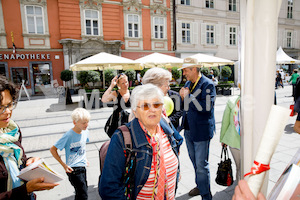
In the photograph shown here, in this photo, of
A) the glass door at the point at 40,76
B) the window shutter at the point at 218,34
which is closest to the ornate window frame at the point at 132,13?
the glass door at the point at 40,76

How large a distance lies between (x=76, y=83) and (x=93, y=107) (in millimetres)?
8115

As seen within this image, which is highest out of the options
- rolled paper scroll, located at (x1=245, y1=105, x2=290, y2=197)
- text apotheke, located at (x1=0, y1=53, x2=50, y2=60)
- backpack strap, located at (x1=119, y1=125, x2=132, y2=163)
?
text apotheke, located at (x1=0, y1=53, x2=50, y2=60)

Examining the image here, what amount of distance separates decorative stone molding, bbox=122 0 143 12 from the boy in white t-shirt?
18.5m

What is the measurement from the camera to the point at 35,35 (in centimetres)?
1670

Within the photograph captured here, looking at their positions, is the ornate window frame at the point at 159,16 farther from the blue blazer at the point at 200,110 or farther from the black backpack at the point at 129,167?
the black backpack at the point at 129,167

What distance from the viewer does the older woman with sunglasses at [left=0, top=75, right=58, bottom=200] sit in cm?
150

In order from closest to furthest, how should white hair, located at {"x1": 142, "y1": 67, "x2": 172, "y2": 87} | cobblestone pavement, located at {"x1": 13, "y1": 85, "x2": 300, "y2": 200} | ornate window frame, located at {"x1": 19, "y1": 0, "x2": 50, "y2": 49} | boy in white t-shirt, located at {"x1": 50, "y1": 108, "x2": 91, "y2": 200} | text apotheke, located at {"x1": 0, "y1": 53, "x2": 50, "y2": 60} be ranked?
white hair, located at {"x1": 142, "y1": 67, "x2": 172, "y2": 87} → boy in white t-shirt, located at {"x1": 50, "y1": 108, "x2": 91, "y2": 200} → cobblestone pavement, located at {"x1": 13, "y1": 85, "x2": 300, "y2": 200} → text apotheke, located at {"x1": 0, "y1": 53, "x2": 50, "y2": 60} → ornate window frame, located at {"x1": 19, "y1": 0, "x2": 50, "y2": 49}

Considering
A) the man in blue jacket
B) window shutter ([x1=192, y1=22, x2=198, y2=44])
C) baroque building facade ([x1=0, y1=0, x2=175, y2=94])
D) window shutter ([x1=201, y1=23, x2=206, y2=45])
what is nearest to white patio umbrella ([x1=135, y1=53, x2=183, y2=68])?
the man in blue jacket

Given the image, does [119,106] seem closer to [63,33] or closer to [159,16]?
[63,33]

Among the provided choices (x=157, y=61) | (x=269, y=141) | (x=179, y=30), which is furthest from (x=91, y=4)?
(x=269, y=141)

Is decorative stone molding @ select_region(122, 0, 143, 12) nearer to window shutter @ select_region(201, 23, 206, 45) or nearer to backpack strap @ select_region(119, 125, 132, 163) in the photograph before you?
window shutter @ select_region(201, 23, 206, 45)

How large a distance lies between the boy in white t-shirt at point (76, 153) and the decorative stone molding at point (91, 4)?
17.6 m

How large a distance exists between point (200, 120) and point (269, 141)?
88.9 inches

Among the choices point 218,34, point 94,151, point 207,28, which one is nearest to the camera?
point 94,151
